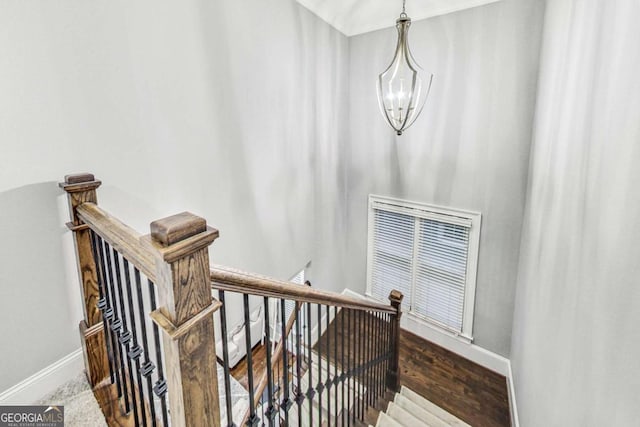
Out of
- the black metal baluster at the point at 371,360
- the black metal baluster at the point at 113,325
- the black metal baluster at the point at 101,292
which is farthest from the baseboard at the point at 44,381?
the black metal baluster at the point at 371,360

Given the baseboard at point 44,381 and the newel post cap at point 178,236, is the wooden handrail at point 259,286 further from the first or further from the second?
the baseboard at point 44,381

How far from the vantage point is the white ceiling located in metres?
3.46

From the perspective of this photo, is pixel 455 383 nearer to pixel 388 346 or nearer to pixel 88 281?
pixel 388 346

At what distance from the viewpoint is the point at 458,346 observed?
4207mm

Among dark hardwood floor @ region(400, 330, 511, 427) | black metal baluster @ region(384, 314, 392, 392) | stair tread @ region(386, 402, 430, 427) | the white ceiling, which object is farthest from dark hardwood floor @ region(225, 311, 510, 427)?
the white ceiling

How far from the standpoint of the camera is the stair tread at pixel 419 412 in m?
2.84

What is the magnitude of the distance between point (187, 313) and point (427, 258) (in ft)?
13.4

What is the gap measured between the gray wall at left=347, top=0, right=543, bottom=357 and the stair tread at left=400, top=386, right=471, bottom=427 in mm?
1306

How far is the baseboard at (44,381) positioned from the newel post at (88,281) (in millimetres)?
343

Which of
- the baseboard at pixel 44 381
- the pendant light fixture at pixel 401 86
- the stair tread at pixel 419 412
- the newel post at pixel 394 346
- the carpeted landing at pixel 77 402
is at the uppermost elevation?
the pendant light fixture at pixel 401 86

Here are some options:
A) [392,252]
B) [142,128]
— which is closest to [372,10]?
[142,128]

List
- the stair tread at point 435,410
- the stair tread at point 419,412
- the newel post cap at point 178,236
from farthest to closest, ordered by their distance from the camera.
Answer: the stair tread at point 435,410 → the stair tread at point 419,412 → the newel post cap at point 178,236

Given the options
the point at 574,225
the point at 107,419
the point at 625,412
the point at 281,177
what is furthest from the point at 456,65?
the point at 107,419

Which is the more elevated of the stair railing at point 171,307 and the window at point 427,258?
the stair railing at point 171,307
